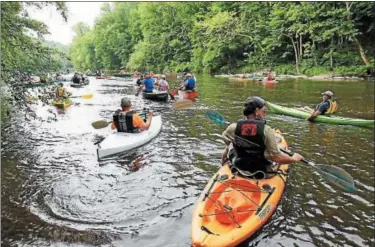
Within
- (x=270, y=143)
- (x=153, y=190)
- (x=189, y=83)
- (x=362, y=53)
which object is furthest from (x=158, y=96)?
(x=362, y=53)

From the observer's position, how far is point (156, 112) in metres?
13.8

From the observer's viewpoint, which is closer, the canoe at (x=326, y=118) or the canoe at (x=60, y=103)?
the canoe at (x=326, y=118)

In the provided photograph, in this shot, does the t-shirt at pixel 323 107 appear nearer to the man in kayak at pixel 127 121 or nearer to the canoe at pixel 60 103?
the man in kayak at pixel 127 121

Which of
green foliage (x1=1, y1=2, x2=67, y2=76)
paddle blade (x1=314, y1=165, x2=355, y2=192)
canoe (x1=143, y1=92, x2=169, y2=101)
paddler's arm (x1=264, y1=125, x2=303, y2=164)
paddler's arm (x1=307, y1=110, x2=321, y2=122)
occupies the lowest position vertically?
canoe (x1=143, y1=92, x2=169, y2=101)

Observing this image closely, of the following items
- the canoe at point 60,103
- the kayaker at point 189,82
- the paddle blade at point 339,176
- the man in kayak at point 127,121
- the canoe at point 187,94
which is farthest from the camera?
the kayaker at point 189,82

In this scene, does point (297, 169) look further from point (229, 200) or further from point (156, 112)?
point (156, 112)

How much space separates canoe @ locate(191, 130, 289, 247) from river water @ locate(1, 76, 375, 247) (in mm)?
316

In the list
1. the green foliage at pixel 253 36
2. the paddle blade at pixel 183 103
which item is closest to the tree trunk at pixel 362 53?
the green foliage at pixel 253 36

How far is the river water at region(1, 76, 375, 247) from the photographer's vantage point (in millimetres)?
4547

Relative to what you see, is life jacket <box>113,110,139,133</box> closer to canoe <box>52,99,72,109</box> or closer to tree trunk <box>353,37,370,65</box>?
canoe <box>52,99,72,109</box>

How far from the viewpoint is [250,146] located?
15.7 ft

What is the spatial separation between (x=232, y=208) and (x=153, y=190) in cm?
204

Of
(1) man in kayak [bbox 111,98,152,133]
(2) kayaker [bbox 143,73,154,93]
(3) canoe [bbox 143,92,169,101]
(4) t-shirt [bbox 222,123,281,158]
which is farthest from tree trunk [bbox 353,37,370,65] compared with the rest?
(4) t-shirt [bbox 222,123,281,158]

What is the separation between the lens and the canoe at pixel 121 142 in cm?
769
